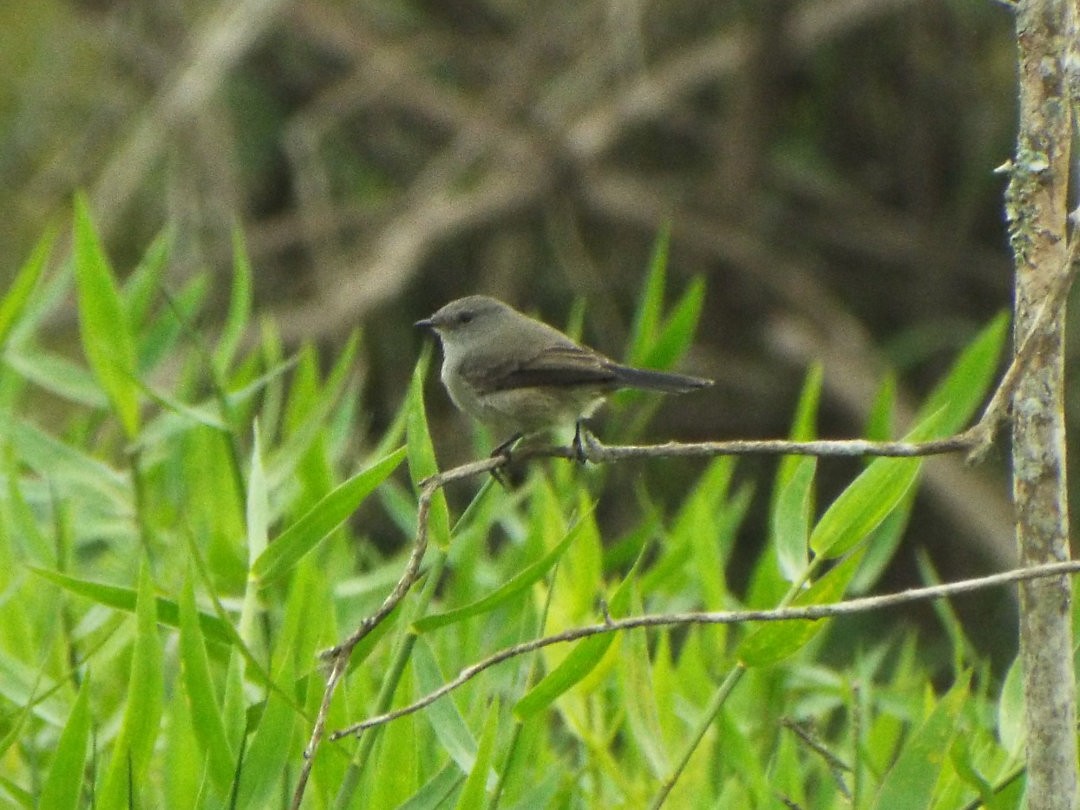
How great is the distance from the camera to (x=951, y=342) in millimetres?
6879

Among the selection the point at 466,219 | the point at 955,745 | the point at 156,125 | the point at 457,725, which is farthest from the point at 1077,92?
the point at 466,219

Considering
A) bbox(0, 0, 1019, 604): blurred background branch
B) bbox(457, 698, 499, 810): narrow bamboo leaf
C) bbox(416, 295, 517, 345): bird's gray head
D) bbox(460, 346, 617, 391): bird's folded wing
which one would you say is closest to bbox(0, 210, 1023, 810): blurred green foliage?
bbox(457, 698, 499, 810): narrow bamboo leaf

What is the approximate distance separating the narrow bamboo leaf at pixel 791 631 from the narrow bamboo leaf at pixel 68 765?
2.83 ft

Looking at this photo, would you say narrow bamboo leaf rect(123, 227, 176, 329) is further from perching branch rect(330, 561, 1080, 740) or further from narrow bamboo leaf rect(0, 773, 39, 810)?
perching branch rect(330, 561, 1080, 740)

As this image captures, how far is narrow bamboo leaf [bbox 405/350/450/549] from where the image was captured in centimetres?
208

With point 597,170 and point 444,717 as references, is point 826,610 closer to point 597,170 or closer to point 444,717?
point 444,717

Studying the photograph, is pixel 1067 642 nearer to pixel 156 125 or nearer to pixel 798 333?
pixel 156 125

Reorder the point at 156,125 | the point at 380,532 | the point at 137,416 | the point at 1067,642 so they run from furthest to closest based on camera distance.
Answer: the point at 380,532 → the point at 156,125 → the point at 137,416 → the point at 1067,642

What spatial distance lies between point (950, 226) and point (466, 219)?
2186mm

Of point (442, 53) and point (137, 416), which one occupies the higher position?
point (442, 53)

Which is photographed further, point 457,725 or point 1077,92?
point 457,725

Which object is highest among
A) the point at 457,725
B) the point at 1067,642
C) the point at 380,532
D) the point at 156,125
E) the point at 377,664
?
the point at 156,125

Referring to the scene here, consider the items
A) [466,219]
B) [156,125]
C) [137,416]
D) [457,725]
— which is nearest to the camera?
[457,725]

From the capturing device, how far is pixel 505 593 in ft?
7.12
